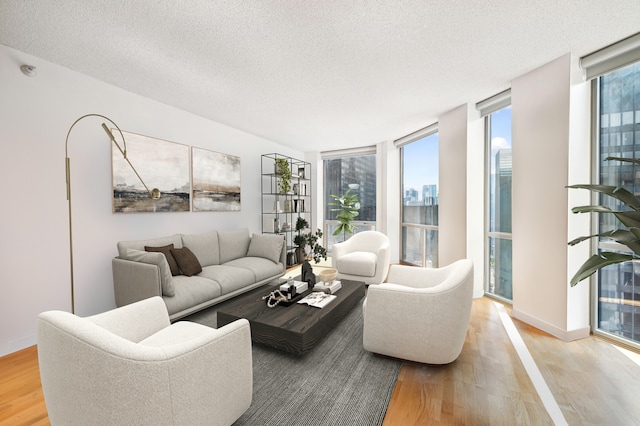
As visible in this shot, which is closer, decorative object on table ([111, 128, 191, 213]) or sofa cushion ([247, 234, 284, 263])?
decorative object on table ([111, 128, 191, 213])

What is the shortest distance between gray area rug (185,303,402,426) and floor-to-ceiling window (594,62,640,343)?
218 centimetres

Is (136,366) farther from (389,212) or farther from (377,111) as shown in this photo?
(389,212)

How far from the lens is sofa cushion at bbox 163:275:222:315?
8.55 feet

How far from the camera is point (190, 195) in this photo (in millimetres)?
3904

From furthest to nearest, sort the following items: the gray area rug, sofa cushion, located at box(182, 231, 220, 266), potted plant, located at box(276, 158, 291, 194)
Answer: potted plant, located at box(276, 158, 291, 194), sofa cushion, located at box(182, 231, 220, 266), the gray area rug

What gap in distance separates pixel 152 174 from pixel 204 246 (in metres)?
1.16

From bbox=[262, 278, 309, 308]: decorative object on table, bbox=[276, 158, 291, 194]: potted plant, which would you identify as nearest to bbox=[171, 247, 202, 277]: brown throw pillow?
bbox=[262, 278, 309, 308]: decorative object on table

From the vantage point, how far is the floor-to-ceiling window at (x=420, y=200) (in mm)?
4723

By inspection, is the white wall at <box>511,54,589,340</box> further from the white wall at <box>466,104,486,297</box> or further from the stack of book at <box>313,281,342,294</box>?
the stack of book at <box>313,281,342,294</box>

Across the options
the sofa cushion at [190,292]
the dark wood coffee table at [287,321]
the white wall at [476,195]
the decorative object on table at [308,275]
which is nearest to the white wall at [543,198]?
the white wall at [476,195]

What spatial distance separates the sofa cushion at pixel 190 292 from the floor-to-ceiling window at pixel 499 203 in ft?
12.0

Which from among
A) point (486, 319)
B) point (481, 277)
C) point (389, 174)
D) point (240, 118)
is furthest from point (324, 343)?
point (389, 174)

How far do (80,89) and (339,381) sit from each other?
3792 mm

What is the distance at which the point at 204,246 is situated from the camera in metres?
3.69
